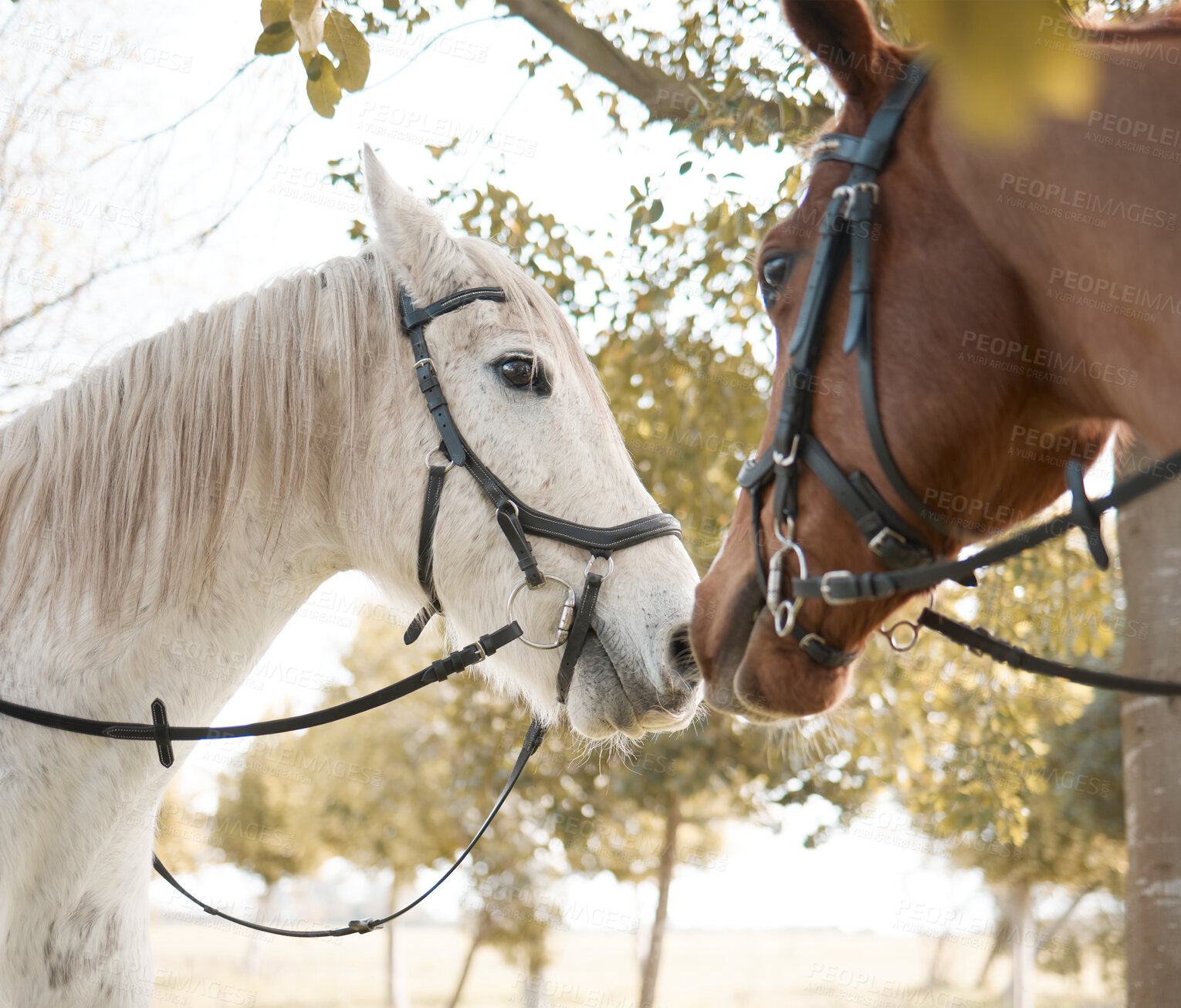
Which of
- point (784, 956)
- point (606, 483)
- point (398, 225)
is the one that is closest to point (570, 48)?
point (398, 225)

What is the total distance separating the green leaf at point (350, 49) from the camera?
2.29 m

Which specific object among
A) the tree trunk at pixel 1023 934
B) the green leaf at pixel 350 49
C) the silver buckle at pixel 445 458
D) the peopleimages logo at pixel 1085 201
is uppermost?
the green leaf at pixel 350 49

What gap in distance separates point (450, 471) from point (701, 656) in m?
0.94

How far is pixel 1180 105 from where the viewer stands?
4.01ft

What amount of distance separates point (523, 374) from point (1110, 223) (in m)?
1.50

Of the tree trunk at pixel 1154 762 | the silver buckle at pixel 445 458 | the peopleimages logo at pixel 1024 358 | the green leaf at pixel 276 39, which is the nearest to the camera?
the peopleimages logo at pixel 1024 358

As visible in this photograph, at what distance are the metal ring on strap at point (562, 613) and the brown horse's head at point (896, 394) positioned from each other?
2.03 feet

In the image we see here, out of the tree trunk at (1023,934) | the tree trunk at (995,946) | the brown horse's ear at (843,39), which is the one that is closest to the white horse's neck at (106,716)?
the brown horse's ear at (843,39)

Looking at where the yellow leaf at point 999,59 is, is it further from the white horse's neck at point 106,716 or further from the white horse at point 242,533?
the white horse's neck at point 106,716

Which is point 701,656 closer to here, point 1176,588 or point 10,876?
point 10,876

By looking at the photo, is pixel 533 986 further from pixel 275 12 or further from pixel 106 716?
pixel 275 12

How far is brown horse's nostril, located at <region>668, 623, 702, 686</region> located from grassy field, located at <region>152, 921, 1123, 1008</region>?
1500 centimetres

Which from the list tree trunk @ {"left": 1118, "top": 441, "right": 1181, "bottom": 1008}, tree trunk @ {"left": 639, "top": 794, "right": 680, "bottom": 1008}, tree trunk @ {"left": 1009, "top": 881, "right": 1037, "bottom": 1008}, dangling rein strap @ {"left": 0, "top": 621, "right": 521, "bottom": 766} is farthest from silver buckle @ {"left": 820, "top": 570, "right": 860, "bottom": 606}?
tree trunk @ {"left": 1009, "top": 881, "right": 1037, "bottom": 1008}

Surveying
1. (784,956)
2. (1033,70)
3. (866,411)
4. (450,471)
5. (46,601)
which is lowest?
(784,956)
